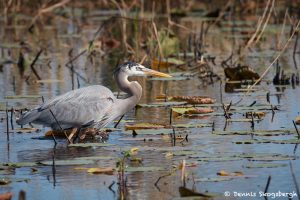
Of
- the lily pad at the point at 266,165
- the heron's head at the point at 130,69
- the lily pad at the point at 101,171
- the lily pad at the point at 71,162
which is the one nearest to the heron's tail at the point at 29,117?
the heron's head at the point at 130,69

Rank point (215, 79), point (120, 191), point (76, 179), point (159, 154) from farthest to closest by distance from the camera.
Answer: point (215, 79)
point (159, 154)
point (76, 179)
point (120, 191)

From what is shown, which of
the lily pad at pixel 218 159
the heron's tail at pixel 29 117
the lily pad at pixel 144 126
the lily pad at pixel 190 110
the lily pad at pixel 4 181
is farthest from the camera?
the lily pad at pixel 190 110

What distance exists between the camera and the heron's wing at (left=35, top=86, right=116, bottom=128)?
9383mm

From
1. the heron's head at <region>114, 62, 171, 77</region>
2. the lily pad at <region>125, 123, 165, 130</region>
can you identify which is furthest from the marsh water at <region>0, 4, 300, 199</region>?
the heron's head at <region>114, 62, 171, 77</region>

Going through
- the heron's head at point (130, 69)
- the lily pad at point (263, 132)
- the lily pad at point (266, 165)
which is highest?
the heron's head at point (130, 69)

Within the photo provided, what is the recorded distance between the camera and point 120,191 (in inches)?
267

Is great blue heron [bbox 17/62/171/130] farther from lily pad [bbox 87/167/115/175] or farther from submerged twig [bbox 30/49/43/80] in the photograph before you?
submerged twig [bbox 30/49/43/80]

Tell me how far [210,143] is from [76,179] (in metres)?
1.84

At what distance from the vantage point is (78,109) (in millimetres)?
9430

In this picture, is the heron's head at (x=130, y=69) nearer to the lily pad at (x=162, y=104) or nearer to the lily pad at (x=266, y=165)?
the lily pad at (x=162, y=104)

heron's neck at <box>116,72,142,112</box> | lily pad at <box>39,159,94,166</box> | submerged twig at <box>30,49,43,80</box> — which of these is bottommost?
submerged twig at <box>30,49,43,80</box>

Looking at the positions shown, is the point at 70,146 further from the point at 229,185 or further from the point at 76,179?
the point at 229,185

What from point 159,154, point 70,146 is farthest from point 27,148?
point 159,154

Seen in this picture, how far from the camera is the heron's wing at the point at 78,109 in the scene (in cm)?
938
